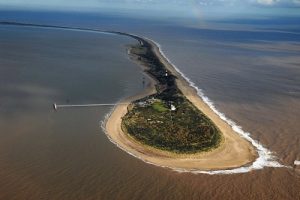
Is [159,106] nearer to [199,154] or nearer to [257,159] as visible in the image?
[199,154]

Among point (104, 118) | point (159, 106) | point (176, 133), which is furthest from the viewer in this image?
point (159, 106)

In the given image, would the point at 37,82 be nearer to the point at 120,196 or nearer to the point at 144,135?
the point at 144,135

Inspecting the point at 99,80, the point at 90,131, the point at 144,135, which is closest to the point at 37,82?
the point at 99,80

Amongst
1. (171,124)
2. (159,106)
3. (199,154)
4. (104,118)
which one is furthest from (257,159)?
(104,118)

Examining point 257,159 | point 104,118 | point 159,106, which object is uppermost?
point 159,106

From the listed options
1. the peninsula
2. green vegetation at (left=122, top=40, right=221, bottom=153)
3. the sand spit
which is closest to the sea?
the sand spit

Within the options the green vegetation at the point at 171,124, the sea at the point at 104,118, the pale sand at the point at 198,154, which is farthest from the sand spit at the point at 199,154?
the sea at the point at 104,118

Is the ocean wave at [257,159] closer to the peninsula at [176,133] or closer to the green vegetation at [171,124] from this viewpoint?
the peninsula at [176,133]
